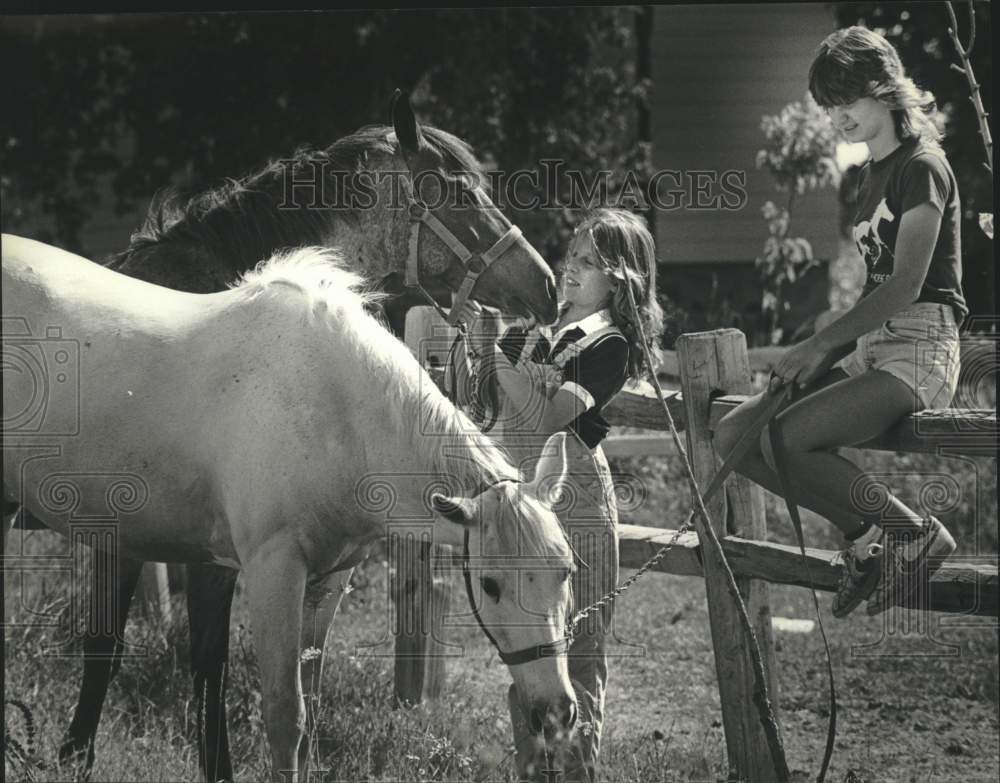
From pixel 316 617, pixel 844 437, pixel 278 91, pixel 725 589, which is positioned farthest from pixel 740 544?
pixel 278 91

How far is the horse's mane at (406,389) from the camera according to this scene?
2.82 metres

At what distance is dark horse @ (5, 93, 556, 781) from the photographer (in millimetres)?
3895

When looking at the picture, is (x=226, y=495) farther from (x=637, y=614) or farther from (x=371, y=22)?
(x=371, y=22)

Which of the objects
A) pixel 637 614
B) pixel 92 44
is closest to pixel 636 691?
pixel 637 614

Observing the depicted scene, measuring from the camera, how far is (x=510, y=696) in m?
2.94

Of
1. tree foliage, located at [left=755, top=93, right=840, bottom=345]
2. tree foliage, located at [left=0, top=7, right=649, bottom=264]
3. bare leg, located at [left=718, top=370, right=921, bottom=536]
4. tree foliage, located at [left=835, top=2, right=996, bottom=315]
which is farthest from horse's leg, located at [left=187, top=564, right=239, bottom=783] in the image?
tree foliage, located at [left=0, top=7, right=649, bottom=264]

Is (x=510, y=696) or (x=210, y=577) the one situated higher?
(x=210, y=577)

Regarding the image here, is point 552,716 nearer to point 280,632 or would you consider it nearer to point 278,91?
point 280,632

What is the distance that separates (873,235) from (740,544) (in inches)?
45.8

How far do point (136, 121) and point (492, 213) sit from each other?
20.9 ft

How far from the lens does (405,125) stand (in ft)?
12.6

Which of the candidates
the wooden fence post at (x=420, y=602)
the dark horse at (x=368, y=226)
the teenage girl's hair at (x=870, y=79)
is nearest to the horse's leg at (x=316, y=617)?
the dark horse at (x=368, y=226)

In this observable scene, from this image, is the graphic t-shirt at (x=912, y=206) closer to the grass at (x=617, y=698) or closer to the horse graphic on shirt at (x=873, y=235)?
the horse graphic on shirt at (x=873, y=235)

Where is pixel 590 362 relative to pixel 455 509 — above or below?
above
